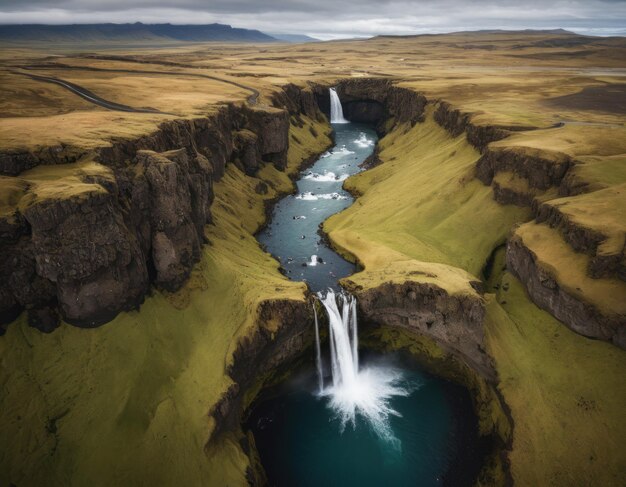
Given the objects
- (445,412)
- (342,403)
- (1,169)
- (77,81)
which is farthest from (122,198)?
(77,81)

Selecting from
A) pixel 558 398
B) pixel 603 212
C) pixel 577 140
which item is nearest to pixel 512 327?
pixel 558 398

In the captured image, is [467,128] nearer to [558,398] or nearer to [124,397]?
[558,398]

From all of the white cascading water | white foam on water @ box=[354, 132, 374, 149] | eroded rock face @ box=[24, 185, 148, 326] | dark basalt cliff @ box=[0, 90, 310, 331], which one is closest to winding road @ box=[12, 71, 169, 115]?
dark basalt cliff @ box=[0, 90, 310, 331]

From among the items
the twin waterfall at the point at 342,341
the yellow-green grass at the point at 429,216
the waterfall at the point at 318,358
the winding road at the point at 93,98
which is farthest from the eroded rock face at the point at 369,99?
the waterfall at the point at 318,358

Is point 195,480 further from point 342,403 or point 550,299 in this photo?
point 550,299

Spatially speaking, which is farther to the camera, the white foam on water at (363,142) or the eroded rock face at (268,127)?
the white foam on water at (363,142)

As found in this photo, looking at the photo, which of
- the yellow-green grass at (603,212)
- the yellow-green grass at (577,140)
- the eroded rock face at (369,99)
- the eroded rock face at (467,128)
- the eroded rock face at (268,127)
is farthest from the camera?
the eroded rock face at (369,99)

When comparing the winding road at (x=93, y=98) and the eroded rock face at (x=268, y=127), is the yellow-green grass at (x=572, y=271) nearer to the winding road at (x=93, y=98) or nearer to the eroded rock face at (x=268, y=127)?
the eroded rock face at (x=268, y=127)
